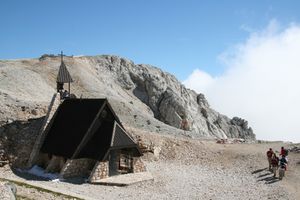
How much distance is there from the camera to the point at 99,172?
30.2 m

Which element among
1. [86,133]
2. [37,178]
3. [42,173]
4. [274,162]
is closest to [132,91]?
[86,133]

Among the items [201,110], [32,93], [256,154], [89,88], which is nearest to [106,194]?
[256,154]

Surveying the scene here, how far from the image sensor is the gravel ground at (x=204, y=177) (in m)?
28.2

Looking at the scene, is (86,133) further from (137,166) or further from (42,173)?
(137,166)

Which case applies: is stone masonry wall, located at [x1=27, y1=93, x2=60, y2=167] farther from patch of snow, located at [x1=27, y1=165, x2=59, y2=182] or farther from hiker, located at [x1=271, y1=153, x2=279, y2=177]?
hiker, located at [x1=271, y1=153, x2=279, y2=177]

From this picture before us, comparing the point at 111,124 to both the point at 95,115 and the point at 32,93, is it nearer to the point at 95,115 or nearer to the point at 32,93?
the point at 95,115

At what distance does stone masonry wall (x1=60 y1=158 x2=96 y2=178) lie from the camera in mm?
30422

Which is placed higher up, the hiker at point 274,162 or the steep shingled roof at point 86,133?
the steep shingled roof at point 86,133

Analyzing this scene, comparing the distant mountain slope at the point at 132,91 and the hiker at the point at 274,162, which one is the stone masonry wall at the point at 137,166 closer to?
the hiker at the point at 274,162

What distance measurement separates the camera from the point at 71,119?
34.0 m

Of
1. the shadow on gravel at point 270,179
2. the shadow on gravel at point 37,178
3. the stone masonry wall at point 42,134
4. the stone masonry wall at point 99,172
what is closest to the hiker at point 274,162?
the shadow on gravel at point 270,179

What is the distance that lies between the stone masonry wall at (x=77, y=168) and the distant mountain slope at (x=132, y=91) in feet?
49.9

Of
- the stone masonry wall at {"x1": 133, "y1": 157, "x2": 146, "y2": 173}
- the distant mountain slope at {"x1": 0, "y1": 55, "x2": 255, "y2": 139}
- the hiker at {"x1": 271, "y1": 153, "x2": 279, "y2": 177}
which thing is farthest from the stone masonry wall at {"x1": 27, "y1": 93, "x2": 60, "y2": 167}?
the hiker at {"x1": 271, "y1": 153, "x2": 279, "y2": 177}

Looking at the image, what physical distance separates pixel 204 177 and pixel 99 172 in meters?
9.49
